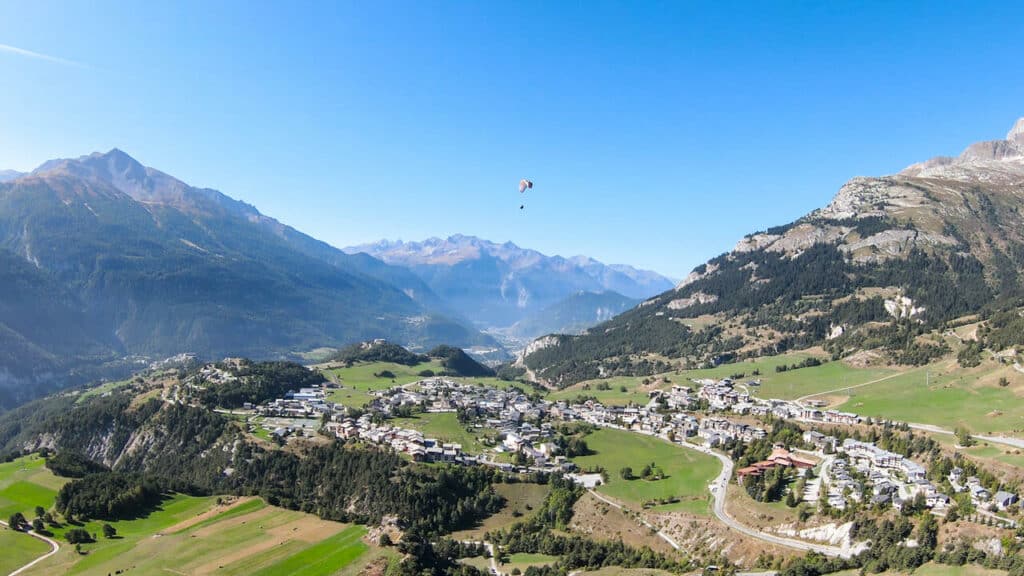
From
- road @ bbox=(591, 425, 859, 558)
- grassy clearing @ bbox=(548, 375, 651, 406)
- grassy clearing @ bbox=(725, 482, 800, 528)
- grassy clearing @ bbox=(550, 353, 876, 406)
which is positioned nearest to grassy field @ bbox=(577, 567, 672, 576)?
road @ bbox=(591, 425, 859, 558)

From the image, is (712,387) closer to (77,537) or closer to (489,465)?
(489,465)

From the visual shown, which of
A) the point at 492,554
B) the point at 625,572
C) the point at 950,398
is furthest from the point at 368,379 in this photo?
the point at 950,398

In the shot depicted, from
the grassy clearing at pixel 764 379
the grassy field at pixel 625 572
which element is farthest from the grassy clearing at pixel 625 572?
the grassy clearing at pixel 764 379

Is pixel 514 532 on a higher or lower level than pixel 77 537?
lower

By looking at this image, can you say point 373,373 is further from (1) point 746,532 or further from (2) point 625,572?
(1) point 746,532

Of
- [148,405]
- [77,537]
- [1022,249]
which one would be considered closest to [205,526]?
[77,537]
